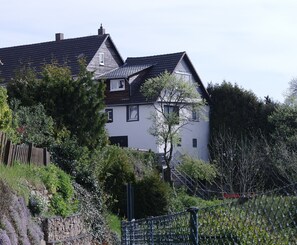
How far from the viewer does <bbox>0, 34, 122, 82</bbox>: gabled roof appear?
165ft

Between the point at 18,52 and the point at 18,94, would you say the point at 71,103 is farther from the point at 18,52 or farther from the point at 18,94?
the point at 18,52

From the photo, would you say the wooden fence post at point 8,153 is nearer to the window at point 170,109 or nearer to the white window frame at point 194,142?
the window at point 170,109

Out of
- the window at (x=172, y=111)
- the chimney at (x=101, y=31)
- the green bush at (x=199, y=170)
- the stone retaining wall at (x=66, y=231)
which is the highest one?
the chimney at (x=101, y=31)

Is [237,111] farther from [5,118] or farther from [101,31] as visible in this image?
[5,118]

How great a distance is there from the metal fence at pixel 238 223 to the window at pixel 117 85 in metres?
40.6

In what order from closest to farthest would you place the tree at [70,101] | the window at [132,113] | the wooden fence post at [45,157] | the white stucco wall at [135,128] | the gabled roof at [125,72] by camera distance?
the wooden fence post at [45,157], the tree at [70,101], the white stucco wall at [135,128], the window at [132,113], the gabled roof at [125,72]

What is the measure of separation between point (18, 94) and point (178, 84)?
19804 millimetres

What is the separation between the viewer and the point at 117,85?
1932 inches

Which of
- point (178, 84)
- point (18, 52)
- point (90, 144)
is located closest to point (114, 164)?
point (90, 144)

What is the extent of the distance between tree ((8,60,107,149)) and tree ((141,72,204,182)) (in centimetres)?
1685

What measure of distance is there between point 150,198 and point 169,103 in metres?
19.3

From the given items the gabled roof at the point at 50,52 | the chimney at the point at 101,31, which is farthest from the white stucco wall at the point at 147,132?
the chimney at the point at 101,31

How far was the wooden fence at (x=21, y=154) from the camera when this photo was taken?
1677cm

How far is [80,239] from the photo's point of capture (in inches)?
758
